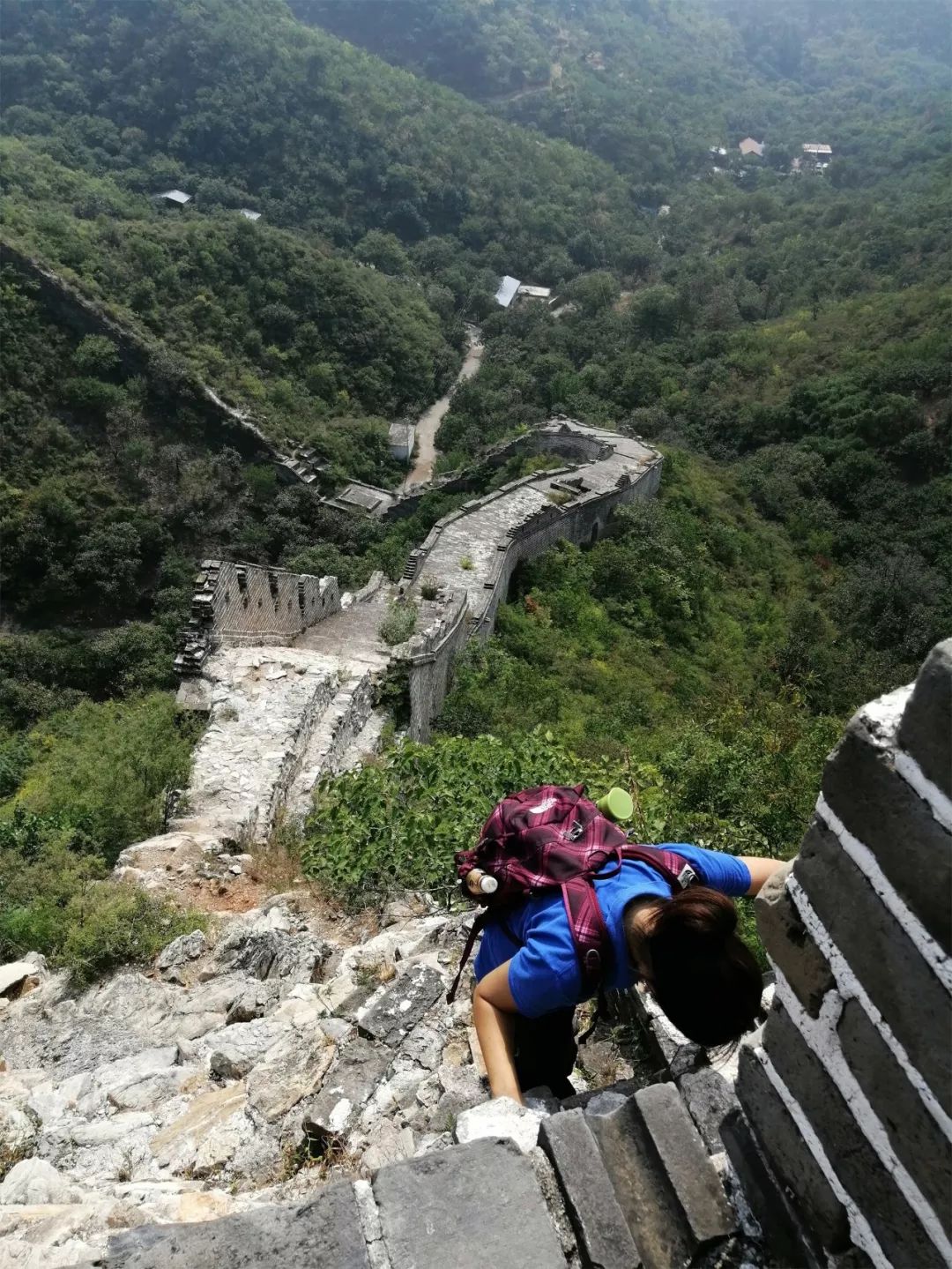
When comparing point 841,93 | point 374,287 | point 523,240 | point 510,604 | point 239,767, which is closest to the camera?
point 239,767

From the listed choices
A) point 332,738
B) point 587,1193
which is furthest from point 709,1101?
point 332,738

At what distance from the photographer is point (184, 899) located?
19.9ft

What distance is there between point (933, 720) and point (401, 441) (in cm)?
3015

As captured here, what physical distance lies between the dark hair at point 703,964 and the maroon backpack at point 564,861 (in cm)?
18

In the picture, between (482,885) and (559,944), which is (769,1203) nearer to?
(559,944)

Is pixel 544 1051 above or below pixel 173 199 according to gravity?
above

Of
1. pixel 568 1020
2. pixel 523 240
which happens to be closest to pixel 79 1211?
pixel 568 1020

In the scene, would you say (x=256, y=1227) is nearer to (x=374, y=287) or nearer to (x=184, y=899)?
(x=184, y=899)

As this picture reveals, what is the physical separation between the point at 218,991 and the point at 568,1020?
273cm

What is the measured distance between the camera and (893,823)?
164 centimetres

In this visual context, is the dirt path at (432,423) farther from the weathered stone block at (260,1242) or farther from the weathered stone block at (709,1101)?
the weathered stone block at (260,1242)

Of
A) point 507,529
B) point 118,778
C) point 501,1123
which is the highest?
point 501,1123

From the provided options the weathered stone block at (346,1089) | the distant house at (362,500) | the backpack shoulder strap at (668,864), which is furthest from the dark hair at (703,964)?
the distant house at (362,500)

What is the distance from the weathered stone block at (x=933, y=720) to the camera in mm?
1481
